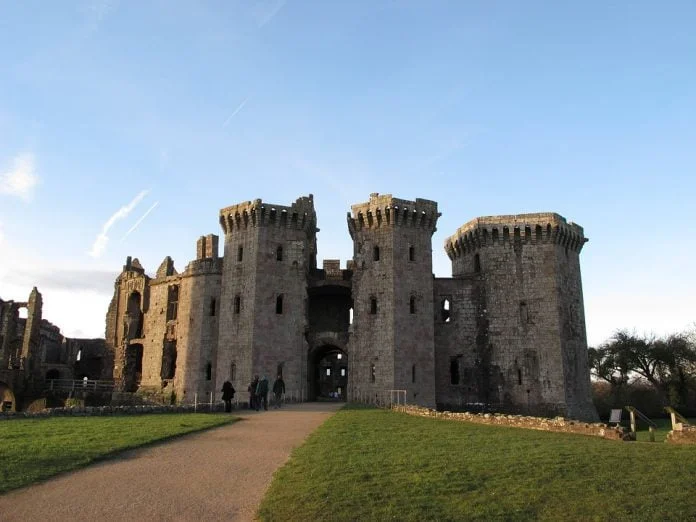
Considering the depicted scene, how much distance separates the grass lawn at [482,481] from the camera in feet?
29.0

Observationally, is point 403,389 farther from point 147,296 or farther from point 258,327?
point 147,296

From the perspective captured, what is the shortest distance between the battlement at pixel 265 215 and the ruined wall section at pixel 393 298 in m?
3.25

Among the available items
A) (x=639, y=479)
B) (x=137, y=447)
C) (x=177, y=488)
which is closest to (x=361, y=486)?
(x=177, y=488)

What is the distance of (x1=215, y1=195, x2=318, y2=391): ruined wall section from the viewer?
37.0 meters

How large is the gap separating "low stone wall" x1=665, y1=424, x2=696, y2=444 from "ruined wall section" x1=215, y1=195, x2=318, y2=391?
2404cm

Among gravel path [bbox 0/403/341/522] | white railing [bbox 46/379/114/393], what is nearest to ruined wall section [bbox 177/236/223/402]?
white railing [bbox 46/379/114/393]

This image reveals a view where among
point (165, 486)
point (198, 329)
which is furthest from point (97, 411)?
point (198, 329)

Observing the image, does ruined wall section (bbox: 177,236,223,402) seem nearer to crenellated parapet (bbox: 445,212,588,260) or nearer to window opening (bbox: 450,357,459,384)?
window opening (bbox: 450,357,459,384)

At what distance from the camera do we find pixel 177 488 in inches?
405

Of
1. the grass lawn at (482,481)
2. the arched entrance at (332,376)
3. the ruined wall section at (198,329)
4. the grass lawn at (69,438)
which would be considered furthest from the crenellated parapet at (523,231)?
the grass lawn at (482,481)

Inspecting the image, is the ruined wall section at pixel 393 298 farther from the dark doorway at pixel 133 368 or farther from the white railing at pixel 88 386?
the white railing at pixel 88 386

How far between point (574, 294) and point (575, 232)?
4359 mm

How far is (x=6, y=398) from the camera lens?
152ft

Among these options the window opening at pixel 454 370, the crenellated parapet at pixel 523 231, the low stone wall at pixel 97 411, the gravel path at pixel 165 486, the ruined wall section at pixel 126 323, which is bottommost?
the gravel path at pixel 165 486
